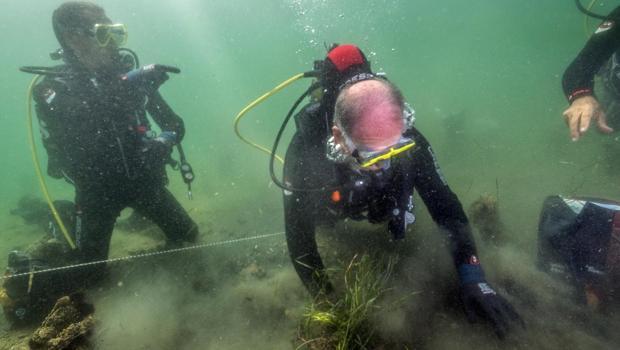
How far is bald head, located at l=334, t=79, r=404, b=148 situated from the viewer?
270cm

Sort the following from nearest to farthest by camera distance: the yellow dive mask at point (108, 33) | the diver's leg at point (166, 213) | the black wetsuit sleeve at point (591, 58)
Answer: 1. the black wetsuit sleeve at point (591, 58)
2. the yellow dive mask at point (108, 33)
3. the diver's leg at point (166, 213)

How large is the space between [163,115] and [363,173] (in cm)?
419

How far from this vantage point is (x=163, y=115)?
19.6 ft

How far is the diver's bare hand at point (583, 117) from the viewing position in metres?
2.89

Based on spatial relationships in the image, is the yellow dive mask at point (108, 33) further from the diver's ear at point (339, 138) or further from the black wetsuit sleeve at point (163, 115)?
the diver's ear at point (339, 138)

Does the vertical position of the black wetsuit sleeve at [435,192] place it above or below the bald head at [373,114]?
below

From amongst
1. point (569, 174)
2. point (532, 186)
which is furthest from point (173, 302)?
point (569, 174)

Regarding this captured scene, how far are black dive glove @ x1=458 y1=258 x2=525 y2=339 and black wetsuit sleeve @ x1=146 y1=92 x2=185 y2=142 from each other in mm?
5067

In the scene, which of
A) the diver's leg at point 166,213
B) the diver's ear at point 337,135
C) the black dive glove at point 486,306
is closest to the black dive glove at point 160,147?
the diver's leg at point 166,213

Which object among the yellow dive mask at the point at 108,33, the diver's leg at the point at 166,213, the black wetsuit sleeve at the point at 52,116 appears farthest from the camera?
the diver's leg at the point at 166,213

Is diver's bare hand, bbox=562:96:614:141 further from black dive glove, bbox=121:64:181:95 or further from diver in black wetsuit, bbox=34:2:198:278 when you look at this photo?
diver in black wetsuit, bbox=34:2:198:278

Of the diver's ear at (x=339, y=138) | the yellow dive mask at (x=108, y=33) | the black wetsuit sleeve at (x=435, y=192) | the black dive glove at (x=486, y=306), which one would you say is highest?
the yellow dive mask at (x=108, y=33)

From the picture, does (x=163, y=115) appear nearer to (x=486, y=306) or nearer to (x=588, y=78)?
(x=486, y=306)

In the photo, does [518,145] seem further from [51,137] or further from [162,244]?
[51,137]
